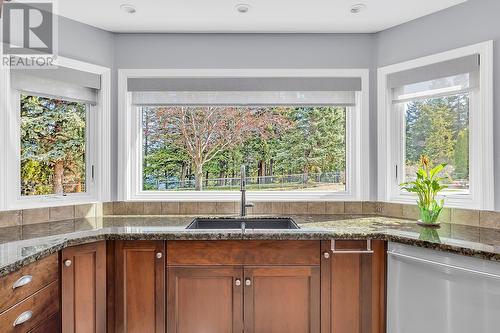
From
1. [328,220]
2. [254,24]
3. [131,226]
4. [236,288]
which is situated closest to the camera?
[236,288]

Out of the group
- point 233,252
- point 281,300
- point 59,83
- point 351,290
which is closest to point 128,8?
point 59,83

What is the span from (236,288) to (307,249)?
0.49m

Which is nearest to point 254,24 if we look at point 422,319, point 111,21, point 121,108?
point 111,21

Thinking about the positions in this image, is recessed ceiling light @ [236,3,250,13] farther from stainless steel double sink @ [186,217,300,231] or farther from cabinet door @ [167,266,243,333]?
cabinet door @ [167,266,243,333]

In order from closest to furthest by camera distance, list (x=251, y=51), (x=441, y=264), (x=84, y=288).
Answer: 1. (x=441, y=264)
2. (x=84, y=288)
3. (x=251, y=51)

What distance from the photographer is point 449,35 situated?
2.37m

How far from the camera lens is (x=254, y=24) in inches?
A: 102

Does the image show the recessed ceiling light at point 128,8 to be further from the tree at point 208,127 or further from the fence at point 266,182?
the fence at point 266,182

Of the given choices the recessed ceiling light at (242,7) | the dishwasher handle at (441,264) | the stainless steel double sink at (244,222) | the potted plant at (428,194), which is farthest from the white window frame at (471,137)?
the recessed ceiling light at (242,7)

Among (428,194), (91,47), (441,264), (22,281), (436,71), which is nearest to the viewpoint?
(22,281)

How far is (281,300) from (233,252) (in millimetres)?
410

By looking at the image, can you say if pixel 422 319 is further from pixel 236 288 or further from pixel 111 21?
pixel 111 21

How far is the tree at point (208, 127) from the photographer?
9.37 feet

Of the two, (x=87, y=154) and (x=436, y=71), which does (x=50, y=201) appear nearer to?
(x=87, y=154)
